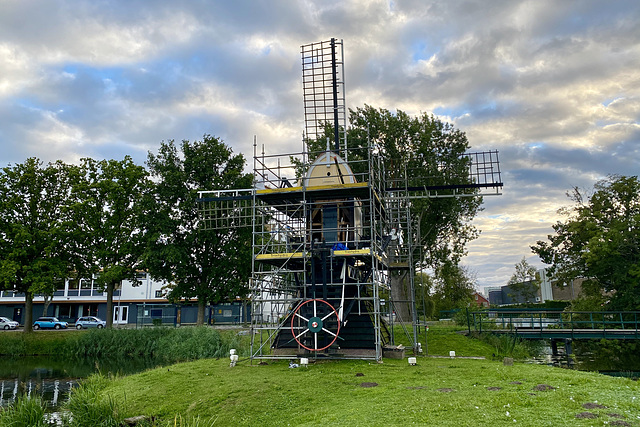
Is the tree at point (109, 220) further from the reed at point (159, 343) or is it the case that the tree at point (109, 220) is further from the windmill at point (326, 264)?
the windmill at point (326, 264)

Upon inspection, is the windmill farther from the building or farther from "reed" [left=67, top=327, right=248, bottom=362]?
the building

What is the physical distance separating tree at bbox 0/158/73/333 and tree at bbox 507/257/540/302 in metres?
47.5

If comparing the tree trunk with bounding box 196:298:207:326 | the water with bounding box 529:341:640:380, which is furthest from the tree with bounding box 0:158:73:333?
the water with bounding box 529:341:640:380

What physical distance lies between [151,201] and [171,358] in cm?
1272

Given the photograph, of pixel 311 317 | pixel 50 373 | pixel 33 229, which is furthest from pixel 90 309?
pixel 311 317

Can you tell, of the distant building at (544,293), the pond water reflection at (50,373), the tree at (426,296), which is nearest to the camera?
the pond water reflection at (50,373)

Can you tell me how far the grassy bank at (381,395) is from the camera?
9.46 m

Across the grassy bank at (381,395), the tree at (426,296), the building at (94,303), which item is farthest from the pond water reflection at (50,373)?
the building at (94,303)

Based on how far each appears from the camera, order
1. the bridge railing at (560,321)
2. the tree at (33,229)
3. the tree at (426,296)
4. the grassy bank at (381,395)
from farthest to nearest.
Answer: the tree at (426,296), the tree at (33,229), the bridge railing at (560,321), the grassy bank at (381,395)

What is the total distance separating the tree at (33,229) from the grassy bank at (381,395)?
23.7 metres

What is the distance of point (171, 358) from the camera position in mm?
32438

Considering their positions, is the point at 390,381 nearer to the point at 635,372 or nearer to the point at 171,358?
the point at 635,372

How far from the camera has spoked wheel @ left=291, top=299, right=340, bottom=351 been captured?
19.1m

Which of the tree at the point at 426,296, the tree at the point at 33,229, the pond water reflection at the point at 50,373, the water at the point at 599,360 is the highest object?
the tree at the point at 33,229
